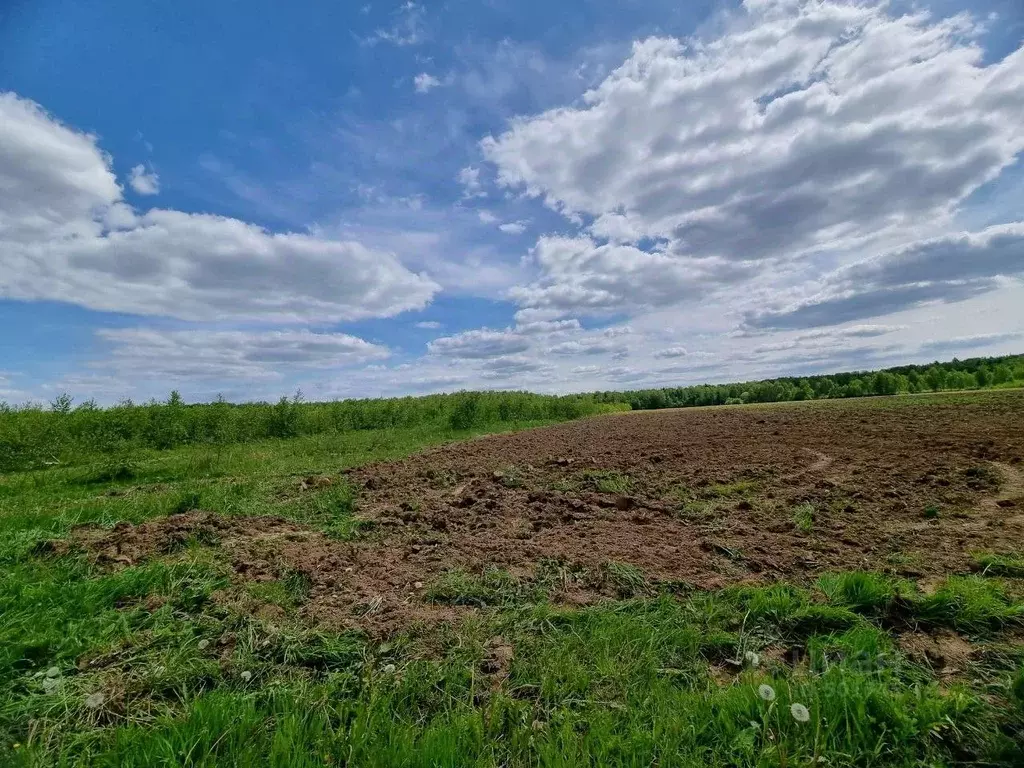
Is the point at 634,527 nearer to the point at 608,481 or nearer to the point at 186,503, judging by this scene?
the point at 608,481

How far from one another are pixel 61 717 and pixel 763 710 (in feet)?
10.6

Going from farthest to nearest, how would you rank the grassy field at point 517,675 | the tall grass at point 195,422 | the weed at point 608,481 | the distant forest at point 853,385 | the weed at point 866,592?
the distant forest at point 853,385 → the tall grass at point 195,422 → the weed at point 608,481 → the weed at point 866,592 → the grassy field at point 517,675

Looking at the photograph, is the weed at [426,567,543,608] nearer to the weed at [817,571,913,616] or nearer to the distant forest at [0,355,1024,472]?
the weed at [817,571,913,616]

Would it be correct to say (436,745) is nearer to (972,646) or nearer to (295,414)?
(972,646)

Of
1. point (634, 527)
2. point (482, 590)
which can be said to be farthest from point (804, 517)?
point (482, 590)

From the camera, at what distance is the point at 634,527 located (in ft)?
16.8

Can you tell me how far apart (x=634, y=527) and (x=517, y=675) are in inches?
115

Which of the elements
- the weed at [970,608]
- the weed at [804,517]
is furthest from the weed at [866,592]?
the weed at [804,517]

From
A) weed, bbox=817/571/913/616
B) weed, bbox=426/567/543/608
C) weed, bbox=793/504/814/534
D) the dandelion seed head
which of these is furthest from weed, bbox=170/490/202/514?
weed, bbox=793/504/814/534

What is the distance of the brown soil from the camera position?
3762 millimetres

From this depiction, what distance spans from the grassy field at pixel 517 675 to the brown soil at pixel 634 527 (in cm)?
30

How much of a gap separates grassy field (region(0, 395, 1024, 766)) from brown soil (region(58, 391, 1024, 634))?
0.98ft

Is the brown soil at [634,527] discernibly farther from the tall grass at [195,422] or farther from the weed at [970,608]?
the tall grass at [195,422]

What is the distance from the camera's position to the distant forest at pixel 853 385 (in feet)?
127
